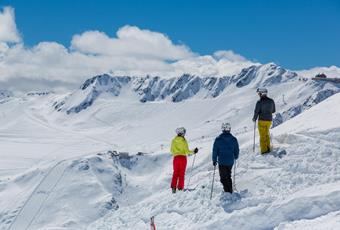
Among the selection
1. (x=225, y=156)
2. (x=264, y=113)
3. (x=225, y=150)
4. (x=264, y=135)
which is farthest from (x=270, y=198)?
(x=264, y=113)

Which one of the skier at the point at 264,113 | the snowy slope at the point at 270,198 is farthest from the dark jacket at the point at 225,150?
the skier at the point at 264,113

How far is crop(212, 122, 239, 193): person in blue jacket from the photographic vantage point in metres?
19.6

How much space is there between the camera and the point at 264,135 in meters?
23.9

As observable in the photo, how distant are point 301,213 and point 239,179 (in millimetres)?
6007

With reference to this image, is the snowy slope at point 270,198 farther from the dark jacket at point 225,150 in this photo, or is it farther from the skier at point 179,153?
the dark jacket at point 225,150

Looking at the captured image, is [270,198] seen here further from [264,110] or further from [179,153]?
[264,110]

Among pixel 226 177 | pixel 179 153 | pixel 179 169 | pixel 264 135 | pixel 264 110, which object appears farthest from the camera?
pixel 264 135

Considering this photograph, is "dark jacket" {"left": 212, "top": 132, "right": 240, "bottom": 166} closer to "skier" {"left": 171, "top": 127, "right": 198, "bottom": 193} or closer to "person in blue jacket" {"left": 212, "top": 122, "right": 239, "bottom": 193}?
"person in blue jacket" {"left": 212, "top": 122, "right": 239, "bottom": 193}

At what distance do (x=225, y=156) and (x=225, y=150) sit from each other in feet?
0.67

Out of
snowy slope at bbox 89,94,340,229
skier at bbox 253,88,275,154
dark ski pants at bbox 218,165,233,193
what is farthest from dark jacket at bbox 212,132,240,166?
skier at bbox 253,88,275,154

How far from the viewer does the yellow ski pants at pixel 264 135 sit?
23.5 meters

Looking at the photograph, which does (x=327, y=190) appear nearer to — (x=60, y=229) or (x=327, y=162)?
(x=327, y=162)

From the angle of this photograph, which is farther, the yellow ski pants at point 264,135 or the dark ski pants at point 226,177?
the yellow ski pants at point 264,135

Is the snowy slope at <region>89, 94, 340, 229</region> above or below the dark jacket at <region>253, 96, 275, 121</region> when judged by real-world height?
below
